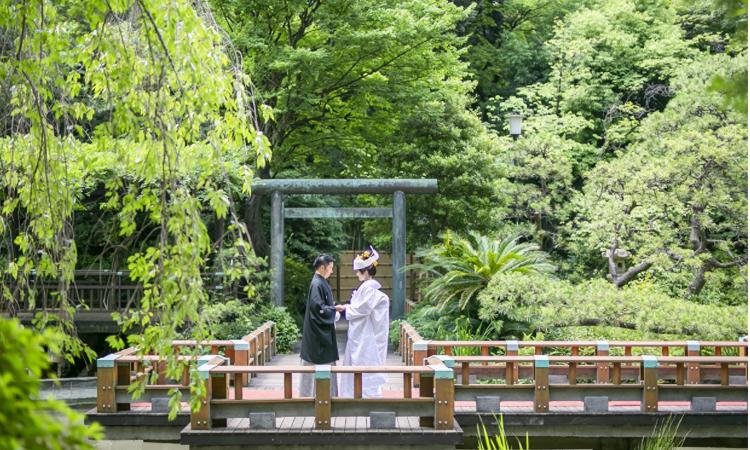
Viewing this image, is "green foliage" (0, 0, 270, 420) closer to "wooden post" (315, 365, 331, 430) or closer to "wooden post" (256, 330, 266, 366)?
"wooden post" (315, 365, 331, 430)

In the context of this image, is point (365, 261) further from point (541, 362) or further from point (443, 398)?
point (541, 362)

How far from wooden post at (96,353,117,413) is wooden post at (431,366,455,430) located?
9.74 ft

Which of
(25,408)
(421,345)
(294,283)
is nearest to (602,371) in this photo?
(421,345)

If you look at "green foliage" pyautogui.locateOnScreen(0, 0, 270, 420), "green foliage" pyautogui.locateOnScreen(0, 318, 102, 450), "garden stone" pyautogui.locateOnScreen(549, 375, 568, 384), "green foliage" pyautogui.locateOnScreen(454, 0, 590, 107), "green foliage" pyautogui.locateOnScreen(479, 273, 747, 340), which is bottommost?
"garden stone" pyautogui.locateOnScreen(549, 375, 568, 384)

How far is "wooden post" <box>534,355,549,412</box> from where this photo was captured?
27.0 feet

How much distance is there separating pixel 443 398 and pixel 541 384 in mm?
1272

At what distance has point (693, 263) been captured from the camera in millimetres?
12297

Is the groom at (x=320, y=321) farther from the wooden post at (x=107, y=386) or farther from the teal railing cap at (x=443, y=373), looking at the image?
the wooden post at (x=107, y=386)

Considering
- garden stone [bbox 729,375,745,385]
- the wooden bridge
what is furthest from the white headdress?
garden stone [bbox 729,375,745,385]

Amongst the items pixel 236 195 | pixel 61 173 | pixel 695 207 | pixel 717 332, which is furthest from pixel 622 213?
pixel 61 173

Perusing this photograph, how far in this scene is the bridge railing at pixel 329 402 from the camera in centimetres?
753

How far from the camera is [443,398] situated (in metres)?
7.52

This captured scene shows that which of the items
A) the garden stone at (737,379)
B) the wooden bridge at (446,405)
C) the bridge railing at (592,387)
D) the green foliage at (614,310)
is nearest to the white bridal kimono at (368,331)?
the wooden bridge at (446,405)

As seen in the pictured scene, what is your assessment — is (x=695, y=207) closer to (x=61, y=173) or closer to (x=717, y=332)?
(x=717, y=332)
